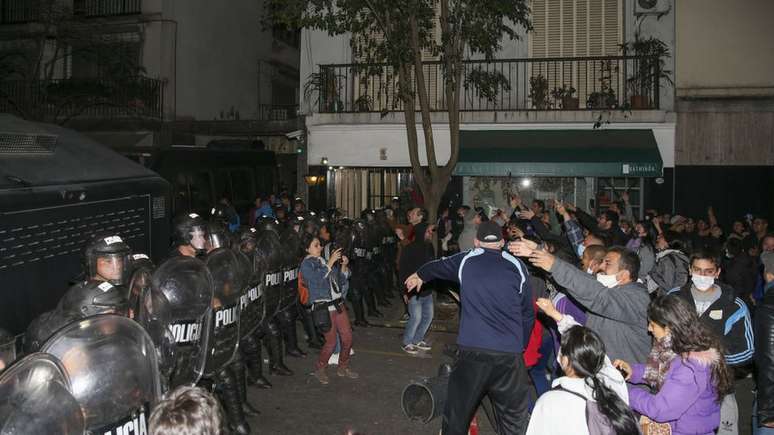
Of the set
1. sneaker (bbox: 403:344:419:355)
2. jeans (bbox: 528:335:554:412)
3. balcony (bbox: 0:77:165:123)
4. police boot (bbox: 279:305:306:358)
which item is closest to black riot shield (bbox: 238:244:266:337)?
police boot (bbox: 279:305:306:358)

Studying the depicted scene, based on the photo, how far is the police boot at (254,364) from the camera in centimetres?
748

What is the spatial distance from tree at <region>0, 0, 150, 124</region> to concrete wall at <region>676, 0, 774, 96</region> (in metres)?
15.4

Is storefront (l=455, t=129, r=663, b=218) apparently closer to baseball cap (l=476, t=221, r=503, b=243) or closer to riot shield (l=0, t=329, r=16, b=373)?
baseball cap (l=476, t=221, r=503, b=243)

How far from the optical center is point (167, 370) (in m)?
4.27

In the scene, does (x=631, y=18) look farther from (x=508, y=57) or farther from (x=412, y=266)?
(x=412, y=266)

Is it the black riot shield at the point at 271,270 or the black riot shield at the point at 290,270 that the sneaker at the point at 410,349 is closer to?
the black riot shield at the point at 290,270

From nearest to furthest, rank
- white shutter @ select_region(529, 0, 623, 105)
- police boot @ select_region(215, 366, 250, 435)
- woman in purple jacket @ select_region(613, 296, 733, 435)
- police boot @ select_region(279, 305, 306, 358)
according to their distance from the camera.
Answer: woman in purple jacket @ select_region(613, 296, 733, 435), police boot @ select_region(215, 366, 250, 435), police boot @ select_region(279, 305, 306, 358), white shutter @ select_region(529, 0, 623, 105)

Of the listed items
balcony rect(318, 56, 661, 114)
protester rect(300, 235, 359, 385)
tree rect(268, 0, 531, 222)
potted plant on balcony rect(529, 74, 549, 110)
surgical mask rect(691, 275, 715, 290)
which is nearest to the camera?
surgical mask rect(691, 275, 715, 290)

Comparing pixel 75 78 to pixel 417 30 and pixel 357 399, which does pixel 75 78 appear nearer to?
pixel 417 30

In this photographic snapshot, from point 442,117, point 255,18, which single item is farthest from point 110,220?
point 255,18

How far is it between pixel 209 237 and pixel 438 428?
3134 mm

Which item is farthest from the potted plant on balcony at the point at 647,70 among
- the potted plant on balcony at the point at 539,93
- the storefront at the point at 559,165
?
the potted plant on balcony at the point at 539,93

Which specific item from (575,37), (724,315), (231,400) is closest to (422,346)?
(231,400)

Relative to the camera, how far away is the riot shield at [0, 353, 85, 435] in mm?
2535
